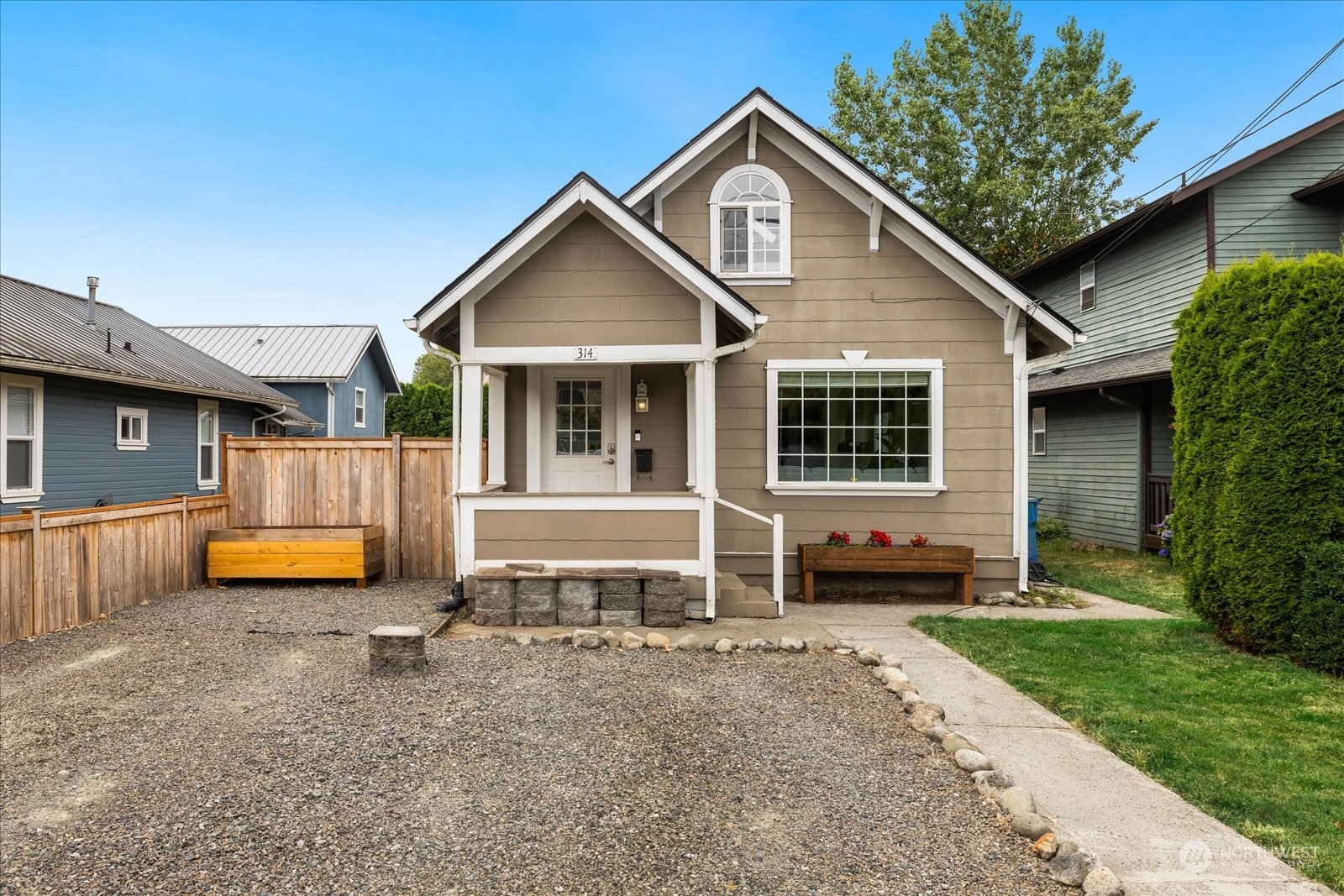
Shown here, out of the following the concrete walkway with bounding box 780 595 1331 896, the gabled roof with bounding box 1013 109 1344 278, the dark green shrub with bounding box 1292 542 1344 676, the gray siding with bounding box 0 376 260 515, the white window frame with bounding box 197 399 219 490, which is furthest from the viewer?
the white window frame with bounding box 197 399 219 490

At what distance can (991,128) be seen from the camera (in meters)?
26.0

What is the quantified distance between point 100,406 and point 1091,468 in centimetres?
1711

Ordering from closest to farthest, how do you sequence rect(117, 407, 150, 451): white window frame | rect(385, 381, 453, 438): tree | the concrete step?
the concrete step
rect(117, 407, 150, 451): white window frame
rect(385, 381, 453, 438): tree

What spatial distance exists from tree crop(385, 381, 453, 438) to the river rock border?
19489 millimetres

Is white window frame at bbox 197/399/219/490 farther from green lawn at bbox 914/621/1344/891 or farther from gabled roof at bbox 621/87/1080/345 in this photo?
green lawn at bbox 914/621/1344/891

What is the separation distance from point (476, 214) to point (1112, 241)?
17.1 meters

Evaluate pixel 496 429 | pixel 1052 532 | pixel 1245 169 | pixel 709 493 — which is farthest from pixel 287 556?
pixel 1245 169

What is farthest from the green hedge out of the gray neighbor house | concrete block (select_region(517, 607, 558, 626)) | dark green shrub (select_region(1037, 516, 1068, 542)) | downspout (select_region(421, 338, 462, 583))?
dark green shrub (select_region(1037, 516, 1068, 542))

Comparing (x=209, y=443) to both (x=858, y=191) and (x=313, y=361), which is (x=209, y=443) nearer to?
(x=313, y=361)

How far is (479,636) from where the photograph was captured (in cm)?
630

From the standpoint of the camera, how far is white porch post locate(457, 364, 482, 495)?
7043 millimetres

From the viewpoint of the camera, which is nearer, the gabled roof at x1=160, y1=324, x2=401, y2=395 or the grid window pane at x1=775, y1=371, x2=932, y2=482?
the grid window pane at x1=775, y1=371, x2=932, y2=482

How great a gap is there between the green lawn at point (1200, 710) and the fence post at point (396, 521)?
6332mm

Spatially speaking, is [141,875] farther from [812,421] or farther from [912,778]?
[812,421]
